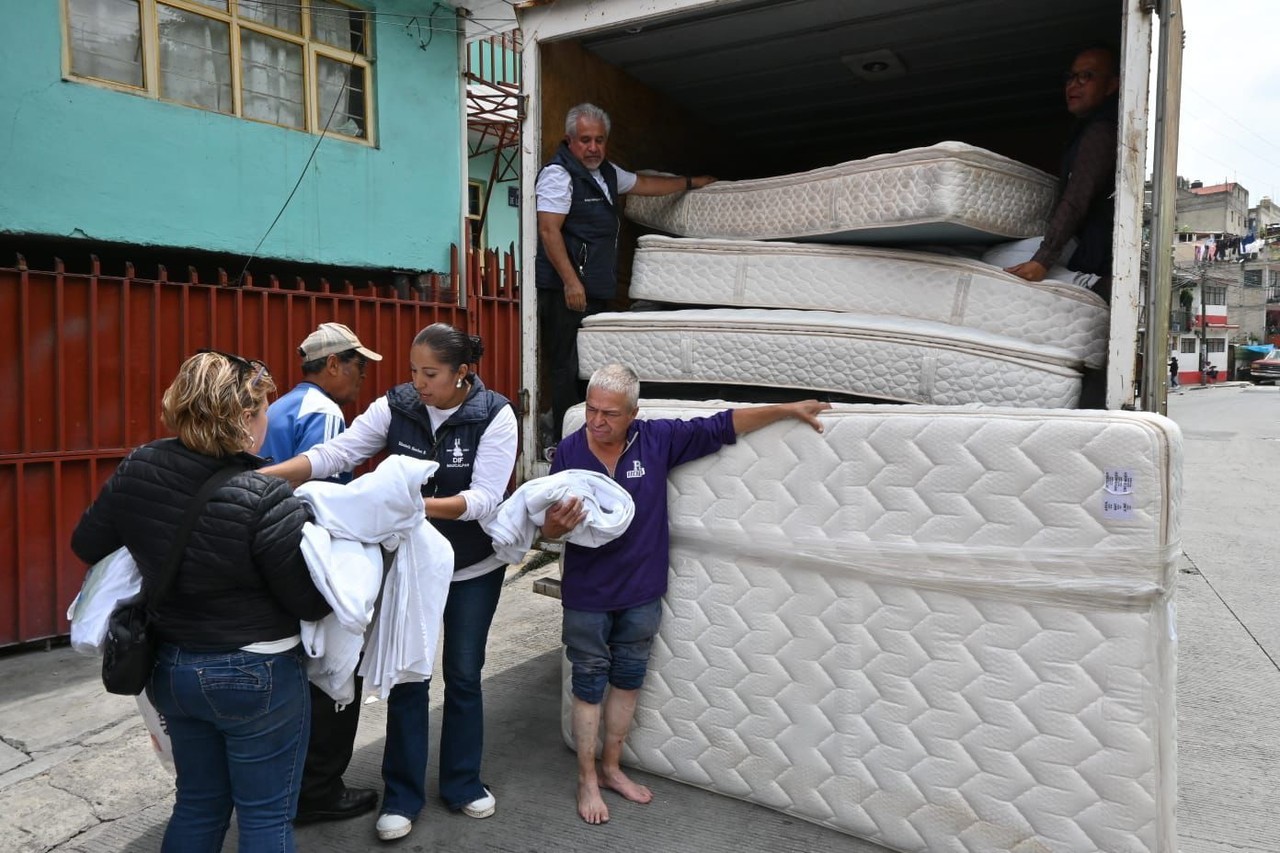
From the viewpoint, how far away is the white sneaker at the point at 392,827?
253 cm

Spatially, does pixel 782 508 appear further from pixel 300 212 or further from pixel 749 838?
pixel 300 212

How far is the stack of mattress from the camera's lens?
257 centimetres

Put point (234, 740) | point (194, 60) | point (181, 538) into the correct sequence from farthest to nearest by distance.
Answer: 1. point (194, 60)
2. point (234, 740)
3. point (181, 538)

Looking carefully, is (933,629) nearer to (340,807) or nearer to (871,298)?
(871,298)

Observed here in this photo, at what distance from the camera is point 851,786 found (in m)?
2.44

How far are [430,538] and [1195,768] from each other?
282 centimetres

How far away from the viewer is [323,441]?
8.99 ft

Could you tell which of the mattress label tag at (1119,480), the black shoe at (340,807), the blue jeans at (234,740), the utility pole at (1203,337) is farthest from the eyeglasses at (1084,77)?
the utility pole at (1203,337)

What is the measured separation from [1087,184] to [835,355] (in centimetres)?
99

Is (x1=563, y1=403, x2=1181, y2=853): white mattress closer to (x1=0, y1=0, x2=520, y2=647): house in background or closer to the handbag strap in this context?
the handbag strap

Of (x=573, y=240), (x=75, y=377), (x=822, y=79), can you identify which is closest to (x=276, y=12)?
(x=75, y=377)

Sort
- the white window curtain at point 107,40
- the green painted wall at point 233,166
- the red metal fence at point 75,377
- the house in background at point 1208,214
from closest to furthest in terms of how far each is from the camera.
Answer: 1. the red metal fence at point 75,377
2. the green painted wall at point 233,166
3. the white window curtain at point 107,40
4. the house in background at point 1208,214

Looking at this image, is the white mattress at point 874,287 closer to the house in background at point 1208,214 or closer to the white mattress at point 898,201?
the white mattress at point 898,201

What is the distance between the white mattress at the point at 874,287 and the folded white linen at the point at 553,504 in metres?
0.90
